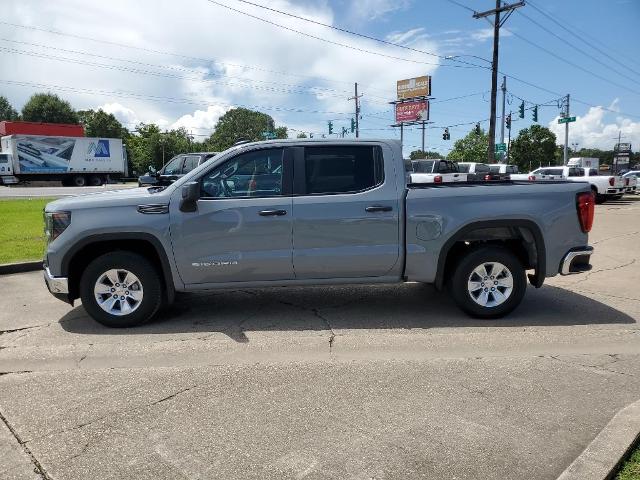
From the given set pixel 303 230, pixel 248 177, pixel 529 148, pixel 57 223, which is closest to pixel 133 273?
pixel 57 223

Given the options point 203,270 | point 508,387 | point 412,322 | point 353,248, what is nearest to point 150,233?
point 203,270

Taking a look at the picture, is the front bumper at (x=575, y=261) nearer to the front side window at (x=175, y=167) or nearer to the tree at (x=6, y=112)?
the front side window at (x=175, y=167)

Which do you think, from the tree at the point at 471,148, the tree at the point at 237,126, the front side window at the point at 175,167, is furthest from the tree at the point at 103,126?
the front side window at the point at 175,167

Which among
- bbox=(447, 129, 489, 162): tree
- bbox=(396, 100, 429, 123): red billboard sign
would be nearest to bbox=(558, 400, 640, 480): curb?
bbox=(396, 100, 429, 123): red billboard sign

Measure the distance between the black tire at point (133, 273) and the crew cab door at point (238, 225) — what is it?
329mm

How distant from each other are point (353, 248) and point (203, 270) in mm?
1550

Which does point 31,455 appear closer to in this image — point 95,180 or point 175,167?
point 175,167

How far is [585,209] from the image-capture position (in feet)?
17.6

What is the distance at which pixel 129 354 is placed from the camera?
4574mm

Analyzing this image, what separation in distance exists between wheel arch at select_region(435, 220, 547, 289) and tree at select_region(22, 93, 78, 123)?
285 ft

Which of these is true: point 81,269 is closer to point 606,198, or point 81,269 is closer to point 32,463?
point 32,463

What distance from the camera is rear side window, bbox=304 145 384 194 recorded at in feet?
17.4

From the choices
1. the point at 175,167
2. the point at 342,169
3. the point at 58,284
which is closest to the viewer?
the point at 58,284

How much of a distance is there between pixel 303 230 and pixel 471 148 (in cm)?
7959
